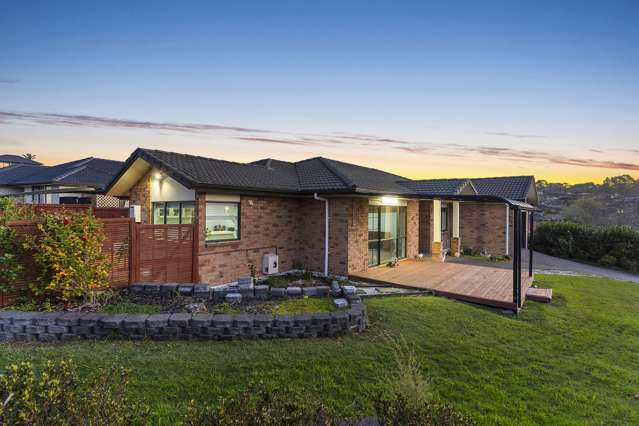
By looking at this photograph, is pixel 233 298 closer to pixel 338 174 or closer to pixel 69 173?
pixel 338 174

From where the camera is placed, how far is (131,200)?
Answer: 12.1 metres

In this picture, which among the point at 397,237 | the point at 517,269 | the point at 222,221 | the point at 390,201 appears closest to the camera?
the point at 517,269

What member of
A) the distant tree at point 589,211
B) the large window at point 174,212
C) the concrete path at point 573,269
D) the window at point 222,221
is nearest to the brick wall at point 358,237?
the window at point 222,221

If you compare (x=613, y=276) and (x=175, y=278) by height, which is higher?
(x=175, y=278)

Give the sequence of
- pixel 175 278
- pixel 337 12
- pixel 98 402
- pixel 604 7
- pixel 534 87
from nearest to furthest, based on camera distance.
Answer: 1. pixel 98 402
2. pixel 175 278
3. pixel 604 7
4. pixel 337 12
5. pixel 534 87

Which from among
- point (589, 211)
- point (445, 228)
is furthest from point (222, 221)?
point (589, 211)

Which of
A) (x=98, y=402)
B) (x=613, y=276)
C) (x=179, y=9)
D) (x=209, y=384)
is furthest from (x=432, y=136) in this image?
(x=98, y=402)

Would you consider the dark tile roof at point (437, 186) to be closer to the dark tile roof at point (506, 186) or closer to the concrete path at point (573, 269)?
the dark tile roof at point (506, 186)

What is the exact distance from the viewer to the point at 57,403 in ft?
6.40

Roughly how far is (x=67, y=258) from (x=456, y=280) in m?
10.0

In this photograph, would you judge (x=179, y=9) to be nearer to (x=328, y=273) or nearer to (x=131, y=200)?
(x=131, y=200)

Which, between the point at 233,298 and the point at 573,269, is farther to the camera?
the point at 573,269

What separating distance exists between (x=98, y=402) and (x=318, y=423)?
143cm

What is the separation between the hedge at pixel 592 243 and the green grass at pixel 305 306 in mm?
18580
